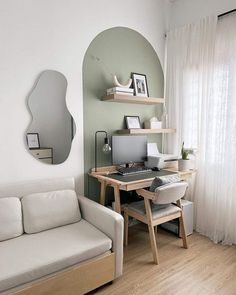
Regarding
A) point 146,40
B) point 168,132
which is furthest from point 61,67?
point 168,132

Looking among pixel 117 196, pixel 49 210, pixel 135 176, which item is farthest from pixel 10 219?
pixel 135 176

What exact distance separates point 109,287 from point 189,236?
129 cm

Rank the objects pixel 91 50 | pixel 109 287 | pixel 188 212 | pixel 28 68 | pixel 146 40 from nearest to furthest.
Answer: pixel 109 287 < pixel 28 68 < pixel 91 50 < pixel 188 212 < pixel 146 40

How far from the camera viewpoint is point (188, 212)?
2744 millimetres

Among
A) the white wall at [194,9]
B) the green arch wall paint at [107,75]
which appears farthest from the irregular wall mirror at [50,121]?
the white wall at [194,9]

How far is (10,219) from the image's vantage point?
1.89 m

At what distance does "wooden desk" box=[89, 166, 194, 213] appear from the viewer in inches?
87.7

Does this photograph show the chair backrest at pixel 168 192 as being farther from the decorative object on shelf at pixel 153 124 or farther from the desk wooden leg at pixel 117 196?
the decorative object on shelf at pixel 153 124

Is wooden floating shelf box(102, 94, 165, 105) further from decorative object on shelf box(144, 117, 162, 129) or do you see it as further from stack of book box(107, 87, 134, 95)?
decorative object on shelf box(144, 117, 162, 129)

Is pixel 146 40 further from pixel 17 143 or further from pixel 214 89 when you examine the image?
pixel 17 143

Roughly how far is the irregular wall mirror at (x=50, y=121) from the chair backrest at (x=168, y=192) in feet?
3.48

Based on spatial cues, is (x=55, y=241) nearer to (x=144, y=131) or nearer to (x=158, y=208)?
(x=158, y=208)

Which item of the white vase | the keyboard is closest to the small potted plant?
the white vase

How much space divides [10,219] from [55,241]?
1.40 feet
